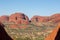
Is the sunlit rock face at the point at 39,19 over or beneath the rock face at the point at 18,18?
beneath

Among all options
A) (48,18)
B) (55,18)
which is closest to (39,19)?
(48,18)

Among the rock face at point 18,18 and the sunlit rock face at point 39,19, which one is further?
the sunlit rock face at point 39,19

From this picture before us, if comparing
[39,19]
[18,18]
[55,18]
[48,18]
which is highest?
[18,18]

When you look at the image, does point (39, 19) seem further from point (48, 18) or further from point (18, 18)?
point (18, 18)

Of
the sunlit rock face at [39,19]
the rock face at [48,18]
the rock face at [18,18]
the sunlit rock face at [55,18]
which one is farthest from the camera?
the sunlit rock face at [39,19]

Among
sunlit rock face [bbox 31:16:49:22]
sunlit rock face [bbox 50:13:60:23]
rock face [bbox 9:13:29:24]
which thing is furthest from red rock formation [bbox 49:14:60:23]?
rock face [bbox 9:13:29:24]

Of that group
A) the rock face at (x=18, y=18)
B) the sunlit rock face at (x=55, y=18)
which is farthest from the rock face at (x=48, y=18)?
the rock face at (x=18, y=18)

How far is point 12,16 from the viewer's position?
14400 cm

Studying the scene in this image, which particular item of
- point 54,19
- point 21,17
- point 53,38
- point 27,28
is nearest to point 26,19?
point 21,17

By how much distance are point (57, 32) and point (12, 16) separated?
422 ft

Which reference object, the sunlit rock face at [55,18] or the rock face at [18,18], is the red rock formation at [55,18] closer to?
the sunlit rock face at [55,18]

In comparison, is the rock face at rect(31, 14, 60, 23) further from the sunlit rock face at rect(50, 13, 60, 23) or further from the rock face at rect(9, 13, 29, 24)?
the rock face at rect(9, 13, 29, 24)

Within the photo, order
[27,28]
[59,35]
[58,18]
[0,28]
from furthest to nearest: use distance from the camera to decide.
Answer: [58,18], [27,28], [59,35], [0,28]

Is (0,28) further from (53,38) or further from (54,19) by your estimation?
(54,19)
